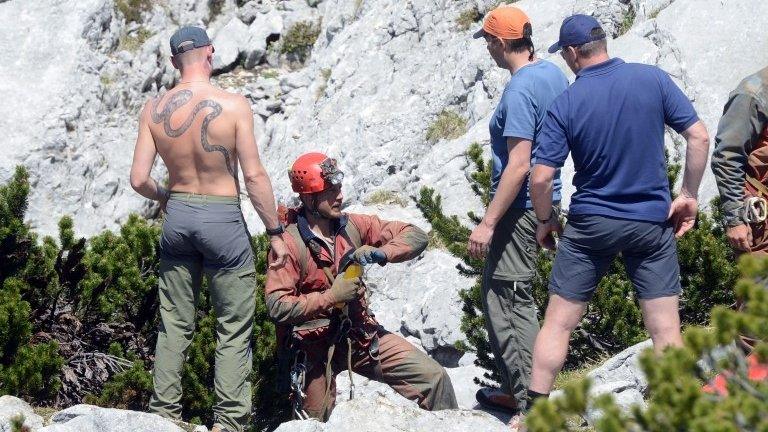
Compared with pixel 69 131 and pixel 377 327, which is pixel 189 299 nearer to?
pixel 377 327

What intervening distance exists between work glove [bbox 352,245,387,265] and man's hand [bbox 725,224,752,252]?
175 centimetres

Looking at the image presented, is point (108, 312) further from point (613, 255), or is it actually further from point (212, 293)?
point (613, 255)

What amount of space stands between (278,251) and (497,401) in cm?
150

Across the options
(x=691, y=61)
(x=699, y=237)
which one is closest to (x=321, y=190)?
(x=699, y=237)

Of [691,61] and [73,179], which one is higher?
[691,61]

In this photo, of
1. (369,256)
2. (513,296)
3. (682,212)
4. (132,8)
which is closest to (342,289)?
(369,256)

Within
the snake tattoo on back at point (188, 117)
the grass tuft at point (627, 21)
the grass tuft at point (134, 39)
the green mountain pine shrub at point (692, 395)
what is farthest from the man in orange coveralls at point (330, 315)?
the grass tuft at point (134, 39)

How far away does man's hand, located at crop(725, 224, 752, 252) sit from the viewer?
481 centimetres

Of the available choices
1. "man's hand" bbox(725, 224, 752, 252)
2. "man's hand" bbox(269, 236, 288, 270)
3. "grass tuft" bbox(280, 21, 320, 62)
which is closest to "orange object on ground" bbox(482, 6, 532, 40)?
"man's hand" bbox(725, 224, 752, 252)

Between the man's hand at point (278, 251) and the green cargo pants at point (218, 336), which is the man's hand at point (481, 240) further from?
the green cargo pants at point (218, 336)

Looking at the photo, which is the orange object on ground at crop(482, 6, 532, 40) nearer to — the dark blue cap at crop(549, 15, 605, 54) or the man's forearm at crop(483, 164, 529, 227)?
the dark blue cap at crop(549, 15, 605, 54)

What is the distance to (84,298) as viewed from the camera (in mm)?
6809

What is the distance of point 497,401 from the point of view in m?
5.68

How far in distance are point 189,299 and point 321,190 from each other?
3.08 ft
